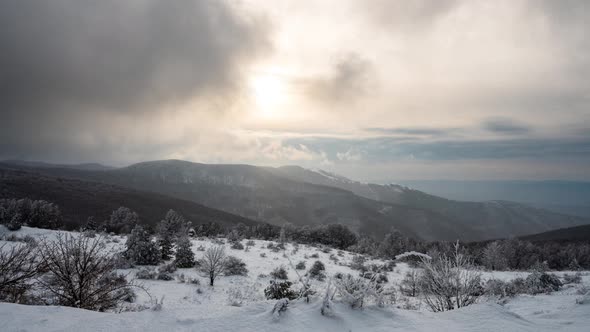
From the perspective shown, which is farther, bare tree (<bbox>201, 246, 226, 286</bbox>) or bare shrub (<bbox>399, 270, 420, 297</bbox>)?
bare tree (<bbox>201, 246, 226, 286</bbox>)

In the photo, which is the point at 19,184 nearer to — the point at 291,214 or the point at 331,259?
the point at 331,259

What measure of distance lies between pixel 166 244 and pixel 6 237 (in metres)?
10.1

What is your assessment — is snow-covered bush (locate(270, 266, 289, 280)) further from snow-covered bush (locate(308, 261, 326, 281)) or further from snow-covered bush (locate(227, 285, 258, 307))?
snow-covered bush (locate(227, 285, 258, 307))

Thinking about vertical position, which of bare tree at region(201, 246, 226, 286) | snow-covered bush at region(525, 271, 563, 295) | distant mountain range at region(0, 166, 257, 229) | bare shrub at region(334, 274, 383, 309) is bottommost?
distant mountain range at region(0, 166, 257, 229)

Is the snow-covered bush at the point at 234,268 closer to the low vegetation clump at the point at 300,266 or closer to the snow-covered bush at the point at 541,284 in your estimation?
the low vegetation clump at the point at 300,266

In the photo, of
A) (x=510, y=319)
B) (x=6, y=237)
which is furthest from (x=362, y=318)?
(x=6, y=237)

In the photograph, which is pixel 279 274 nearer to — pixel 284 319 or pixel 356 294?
pixel 356 294

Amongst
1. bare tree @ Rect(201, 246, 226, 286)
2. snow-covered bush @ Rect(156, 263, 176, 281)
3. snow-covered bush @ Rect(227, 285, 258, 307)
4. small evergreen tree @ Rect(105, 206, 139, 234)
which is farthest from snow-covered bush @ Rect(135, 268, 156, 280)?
small evergreen tree @ Rect(105, 206, 139, 234)

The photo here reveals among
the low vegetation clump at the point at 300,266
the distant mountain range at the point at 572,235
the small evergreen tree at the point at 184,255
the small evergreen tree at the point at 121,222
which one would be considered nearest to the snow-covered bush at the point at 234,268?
the small evergreen tree at the point at 184,255

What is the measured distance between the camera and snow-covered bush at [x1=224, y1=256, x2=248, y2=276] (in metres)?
18.4

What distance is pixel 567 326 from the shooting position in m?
4.37

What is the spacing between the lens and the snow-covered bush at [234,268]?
60.2 feet

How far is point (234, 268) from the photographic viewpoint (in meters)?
18.6

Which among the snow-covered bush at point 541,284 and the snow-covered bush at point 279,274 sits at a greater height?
the snow-covered bush at point 541,284
